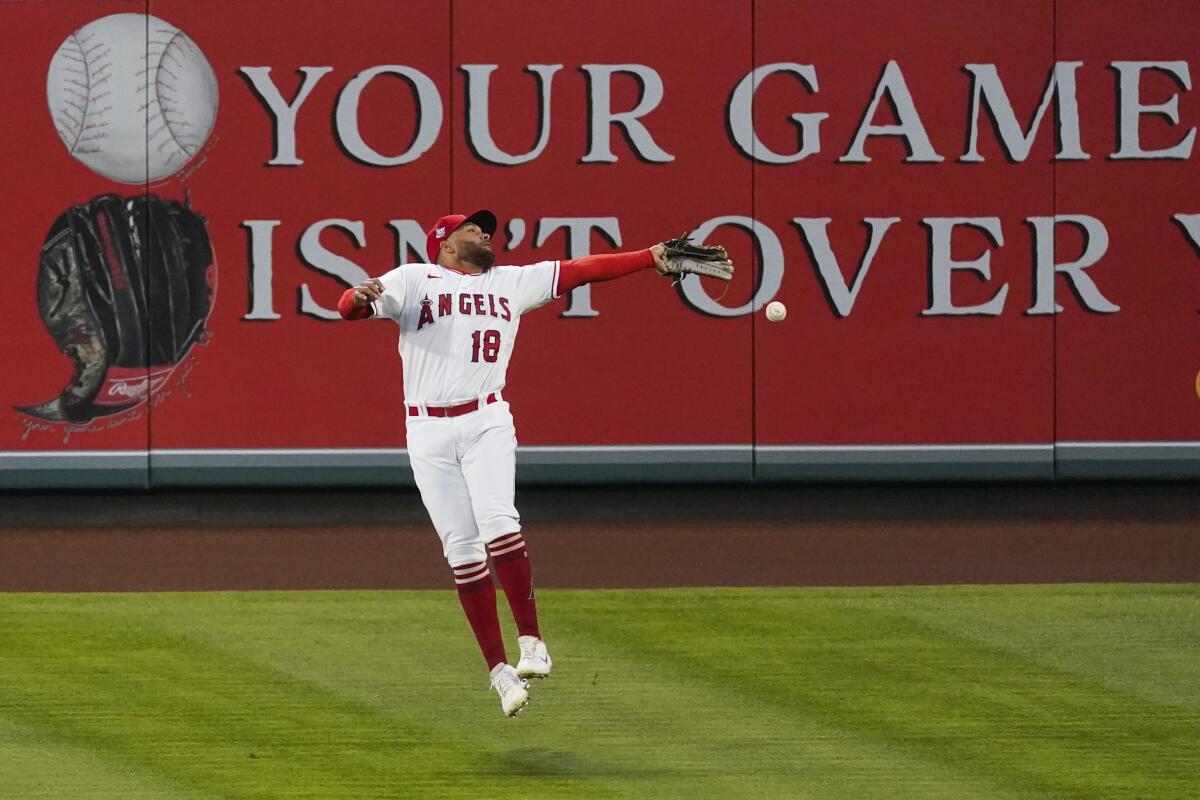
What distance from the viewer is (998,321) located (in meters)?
11.3

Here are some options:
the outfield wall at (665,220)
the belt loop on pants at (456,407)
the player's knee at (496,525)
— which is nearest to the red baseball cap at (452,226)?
the belt loop on pants at (456,407)

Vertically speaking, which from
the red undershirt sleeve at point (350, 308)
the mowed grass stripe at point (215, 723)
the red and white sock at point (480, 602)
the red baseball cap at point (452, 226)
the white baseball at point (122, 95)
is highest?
the white baseball at point (122, 95)

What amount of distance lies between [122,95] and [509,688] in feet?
21.6

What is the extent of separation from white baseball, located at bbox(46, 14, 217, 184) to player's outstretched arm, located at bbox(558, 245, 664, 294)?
5.46 metres

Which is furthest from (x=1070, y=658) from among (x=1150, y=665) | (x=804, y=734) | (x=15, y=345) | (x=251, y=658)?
(x=15, y=345)

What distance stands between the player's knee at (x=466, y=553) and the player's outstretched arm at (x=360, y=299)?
35.0 inches

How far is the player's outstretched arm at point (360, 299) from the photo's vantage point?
5.91m

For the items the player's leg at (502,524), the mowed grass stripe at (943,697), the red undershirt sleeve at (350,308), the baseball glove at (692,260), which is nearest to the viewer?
the mowed grass stripe at (943,697)

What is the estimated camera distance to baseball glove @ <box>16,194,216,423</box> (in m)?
11.1

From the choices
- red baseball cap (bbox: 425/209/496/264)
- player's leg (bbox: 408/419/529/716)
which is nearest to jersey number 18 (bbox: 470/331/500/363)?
player's leg (bbox: 408/419/529/716)

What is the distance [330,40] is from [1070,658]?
6406 mm

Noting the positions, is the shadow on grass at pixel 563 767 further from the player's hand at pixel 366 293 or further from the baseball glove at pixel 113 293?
the baseball glove at pixel 113 293

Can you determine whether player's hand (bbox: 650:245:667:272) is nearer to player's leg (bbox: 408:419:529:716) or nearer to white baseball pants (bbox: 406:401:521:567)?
white baseball pants (bbox: 406:401:521:567)

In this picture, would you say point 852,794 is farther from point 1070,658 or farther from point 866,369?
point 866,369
